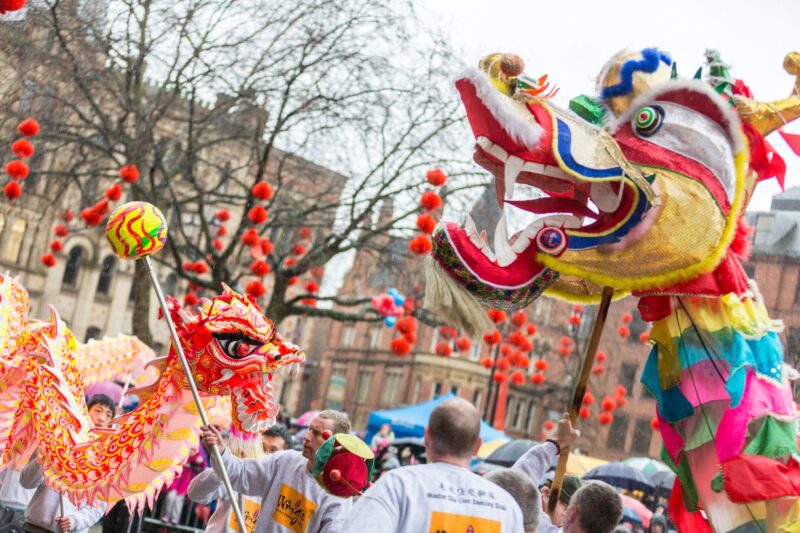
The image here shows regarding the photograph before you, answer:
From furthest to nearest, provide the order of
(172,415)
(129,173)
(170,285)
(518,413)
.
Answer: (518,413), (170,285), (129,173), (172,415)

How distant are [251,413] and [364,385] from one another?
50383mm

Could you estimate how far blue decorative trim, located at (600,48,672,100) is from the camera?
4238mm

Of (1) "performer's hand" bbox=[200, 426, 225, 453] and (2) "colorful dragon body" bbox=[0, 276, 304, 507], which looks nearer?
(1) "performer's hand" bbox=[200, 426, 225, 453]

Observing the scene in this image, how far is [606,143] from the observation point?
4074 millimetres

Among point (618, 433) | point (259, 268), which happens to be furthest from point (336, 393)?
point (259, 268)

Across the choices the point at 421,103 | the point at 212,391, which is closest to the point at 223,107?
the point at 421,103

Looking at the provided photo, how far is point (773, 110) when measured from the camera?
14.0ft

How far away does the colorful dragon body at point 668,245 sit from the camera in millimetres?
3943

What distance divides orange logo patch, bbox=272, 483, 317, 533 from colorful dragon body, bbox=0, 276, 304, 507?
1.34 ft

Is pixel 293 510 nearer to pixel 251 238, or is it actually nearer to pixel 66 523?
pixel 66 523

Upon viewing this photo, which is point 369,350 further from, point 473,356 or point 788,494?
point 788,494

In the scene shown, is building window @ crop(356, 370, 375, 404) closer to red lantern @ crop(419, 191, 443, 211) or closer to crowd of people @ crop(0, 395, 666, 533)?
red lantern @ crop(419, 191, 443, 211)

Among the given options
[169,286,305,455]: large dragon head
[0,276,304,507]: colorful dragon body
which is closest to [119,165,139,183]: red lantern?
[0,276,304,507]: colorful dragon body

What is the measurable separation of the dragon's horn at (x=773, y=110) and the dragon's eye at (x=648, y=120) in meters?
0.37
